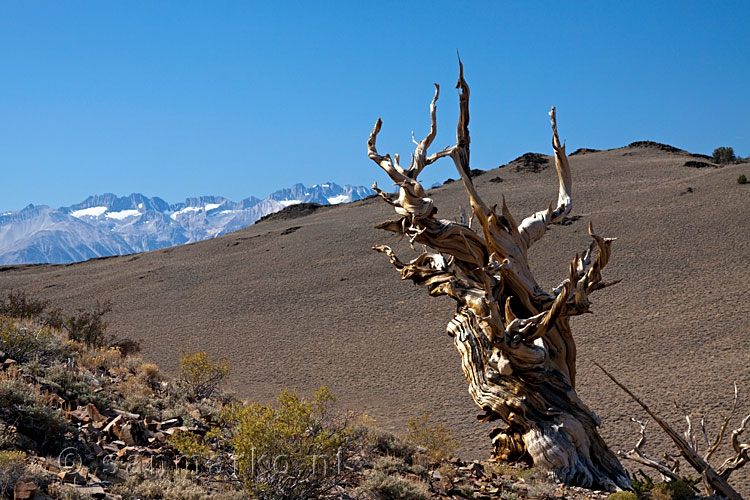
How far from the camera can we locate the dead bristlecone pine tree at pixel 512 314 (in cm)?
842

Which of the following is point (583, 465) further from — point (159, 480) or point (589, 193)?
point (589, 193)

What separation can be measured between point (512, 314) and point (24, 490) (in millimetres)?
5766

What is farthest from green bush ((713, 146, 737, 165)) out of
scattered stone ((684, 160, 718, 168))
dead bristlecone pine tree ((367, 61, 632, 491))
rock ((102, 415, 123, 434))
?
rock ((102, 415, 123, 434))

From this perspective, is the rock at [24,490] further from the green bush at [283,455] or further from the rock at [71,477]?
the green bush at [283,455]

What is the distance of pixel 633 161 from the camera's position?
5153 cm

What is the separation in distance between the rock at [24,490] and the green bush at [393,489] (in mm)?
3018

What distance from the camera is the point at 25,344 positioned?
9500 millimetres

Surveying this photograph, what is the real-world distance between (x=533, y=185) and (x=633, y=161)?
33.2 feet

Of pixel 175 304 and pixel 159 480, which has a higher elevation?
pixel 175 304

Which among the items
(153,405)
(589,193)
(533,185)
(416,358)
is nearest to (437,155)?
(153,405)

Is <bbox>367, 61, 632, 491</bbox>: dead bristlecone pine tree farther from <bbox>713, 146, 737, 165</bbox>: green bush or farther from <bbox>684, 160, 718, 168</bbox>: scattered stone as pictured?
<bbox>713, 146, 737, 165</bbox>: green bush

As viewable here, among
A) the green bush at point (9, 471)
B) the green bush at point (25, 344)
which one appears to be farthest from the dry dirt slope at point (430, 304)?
the green bush at point (9, 471)

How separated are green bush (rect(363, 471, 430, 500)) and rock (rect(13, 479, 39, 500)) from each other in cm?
302

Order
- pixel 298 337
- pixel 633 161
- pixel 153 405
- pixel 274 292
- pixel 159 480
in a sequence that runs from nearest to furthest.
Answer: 1. pixel 159 480
2. pixel 153 405
3. pixel 298 337
4. pixel 274 292
5. pixel 633 161
